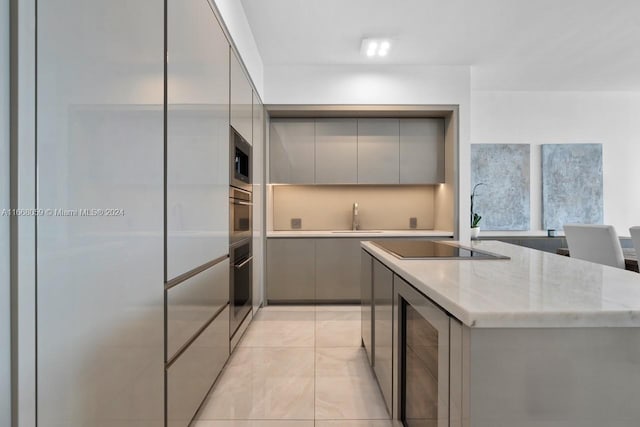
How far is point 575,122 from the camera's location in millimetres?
4742

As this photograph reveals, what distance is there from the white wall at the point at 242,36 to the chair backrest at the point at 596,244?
3107 mm

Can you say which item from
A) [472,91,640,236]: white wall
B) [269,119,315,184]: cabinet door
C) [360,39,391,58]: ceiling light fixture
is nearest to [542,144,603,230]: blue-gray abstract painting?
[472,91,640,236]: white wall

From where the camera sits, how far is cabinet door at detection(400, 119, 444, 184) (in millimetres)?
4188

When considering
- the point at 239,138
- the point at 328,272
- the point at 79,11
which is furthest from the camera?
the point at 328,272

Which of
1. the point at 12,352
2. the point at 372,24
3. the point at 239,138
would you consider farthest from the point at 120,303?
the point at 372,24

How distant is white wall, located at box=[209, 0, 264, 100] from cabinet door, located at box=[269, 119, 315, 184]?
0.50m

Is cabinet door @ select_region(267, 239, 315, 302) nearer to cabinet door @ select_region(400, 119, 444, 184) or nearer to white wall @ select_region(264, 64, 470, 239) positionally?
cabinet door @ select_region(400, 119, 444, 184)

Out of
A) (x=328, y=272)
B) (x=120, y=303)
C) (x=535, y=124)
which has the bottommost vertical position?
(x=328, y=272)

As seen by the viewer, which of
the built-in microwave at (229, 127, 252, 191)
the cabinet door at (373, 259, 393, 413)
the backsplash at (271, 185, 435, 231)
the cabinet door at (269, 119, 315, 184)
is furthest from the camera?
the backsplash at (271, 185, 435, 231)

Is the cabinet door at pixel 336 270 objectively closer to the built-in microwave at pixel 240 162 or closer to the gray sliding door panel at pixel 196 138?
the built-in microwave at pixel 240 162

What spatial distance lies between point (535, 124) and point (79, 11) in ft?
17.0

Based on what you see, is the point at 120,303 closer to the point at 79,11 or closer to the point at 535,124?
the point at 79,11

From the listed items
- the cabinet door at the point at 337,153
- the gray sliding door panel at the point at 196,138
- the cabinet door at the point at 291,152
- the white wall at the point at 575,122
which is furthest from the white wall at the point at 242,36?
the white wall at the point at 575,122

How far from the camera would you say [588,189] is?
4.69m
